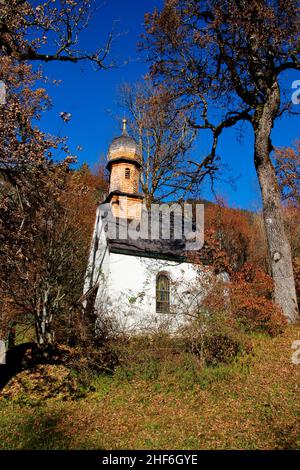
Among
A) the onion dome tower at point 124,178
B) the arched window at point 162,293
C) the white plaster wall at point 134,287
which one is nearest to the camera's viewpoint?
the white plaster wall at point 134,287

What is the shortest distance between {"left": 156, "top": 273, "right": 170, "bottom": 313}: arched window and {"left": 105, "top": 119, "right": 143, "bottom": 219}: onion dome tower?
14.9 feet

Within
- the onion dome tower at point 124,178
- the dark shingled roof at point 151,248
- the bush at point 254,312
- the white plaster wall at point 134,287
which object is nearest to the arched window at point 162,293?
the white plaster wall at point 134,287

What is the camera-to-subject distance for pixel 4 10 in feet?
22.2

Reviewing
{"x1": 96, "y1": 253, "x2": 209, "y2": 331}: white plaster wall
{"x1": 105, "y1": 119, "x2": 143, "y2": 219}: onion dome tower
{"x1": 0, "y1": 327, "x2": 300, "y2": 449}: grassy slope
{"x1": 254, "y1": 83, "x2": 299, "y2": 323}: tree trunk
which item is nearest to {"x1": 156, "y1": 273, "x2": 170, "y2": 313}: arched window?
{"x1": 96, "y1": 253, "x2": 209, "y2": 331}: white plaster wall

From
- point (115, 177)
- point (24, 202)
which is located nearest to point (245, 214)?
point (115, 177)

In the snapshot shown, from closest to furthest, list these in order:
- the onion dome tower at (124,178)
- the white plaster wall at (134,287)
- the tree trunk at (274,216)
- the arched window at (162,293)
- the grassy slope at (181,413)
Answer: the grassy slope at (181,413), the tree trunk at (274,216), the white plaster wall at (134,287), the arched window at (162,293), the onion dome tower at (124,178)

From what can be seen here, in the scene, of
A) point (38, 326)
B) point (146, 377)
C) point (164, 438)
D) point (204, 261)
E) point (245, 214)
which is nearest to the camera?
point (164, 438)

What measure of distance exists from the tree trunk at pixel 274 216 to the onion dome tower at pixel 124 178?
30.4 feet

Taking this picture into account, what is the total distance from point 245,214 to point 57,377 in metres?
30.6

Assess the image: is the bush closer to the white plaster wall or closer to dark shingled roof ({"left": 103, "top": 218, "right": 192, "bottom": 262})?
the white plaster wall

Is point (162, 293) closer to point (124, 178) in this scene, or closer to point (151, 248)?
point (151, 248)

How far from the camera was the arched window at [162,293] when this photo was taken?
16.6 m

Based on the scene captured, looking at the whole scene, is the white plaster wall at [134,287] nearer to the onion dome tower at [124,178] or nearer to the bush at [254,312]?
the bush at [254,312]
